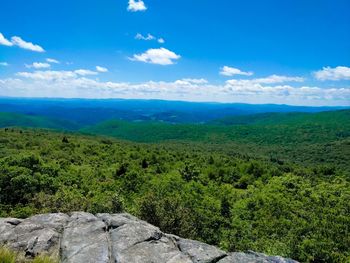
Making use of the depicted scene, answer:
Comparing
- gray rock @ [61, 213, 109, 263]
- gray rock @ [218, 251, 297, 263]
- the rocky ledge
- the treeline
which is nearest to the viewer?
gray rock @ [61, 213, 109, 263]

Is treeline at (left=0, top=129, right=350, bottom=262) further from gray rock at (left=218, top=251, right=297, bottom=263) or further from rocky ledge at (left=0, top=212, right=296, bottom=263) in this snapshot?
gray rock at (left=218, top=251, right=297, bottom=263)

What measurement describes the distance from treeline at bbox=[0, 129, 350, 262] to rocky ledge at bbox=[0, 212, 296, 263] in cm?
959

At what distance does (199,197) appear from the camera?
128 ft

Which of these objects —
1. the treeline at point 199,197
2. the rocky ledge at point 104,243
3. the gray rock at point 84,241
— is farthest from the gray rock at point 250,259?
the treeline at point 199,197

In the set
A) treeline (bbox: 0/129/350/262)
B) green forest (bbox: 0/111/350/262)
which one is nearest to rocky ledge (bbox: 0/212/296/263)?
treeline (bbox: 0/129/350/262)

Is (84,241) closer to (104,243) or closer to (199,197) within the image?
(104,243)

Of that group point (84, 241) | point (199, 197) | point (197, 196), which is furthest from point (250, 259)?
point (197, 196)

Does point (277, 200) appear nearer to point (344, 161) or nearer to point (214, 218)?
point (214, 218)

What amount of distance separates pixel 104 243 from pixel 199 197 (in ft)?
89.9

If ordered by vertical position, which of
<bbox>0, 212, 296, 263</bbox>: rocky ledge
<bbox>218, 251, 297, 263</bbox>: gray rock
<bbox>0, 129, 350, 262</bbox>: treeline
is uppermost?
<bbox>0, 212, 296, 263</bbox>: rocky ledge

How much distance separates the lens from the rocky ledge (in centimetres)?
1136

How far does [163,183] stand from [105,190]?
23.9 ft

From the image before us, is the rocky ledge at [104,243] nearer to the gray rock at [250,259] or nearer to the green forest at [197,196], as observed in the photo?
the gray rock at [250,259]

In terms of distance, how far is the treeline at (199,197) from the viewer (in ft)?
85.7
